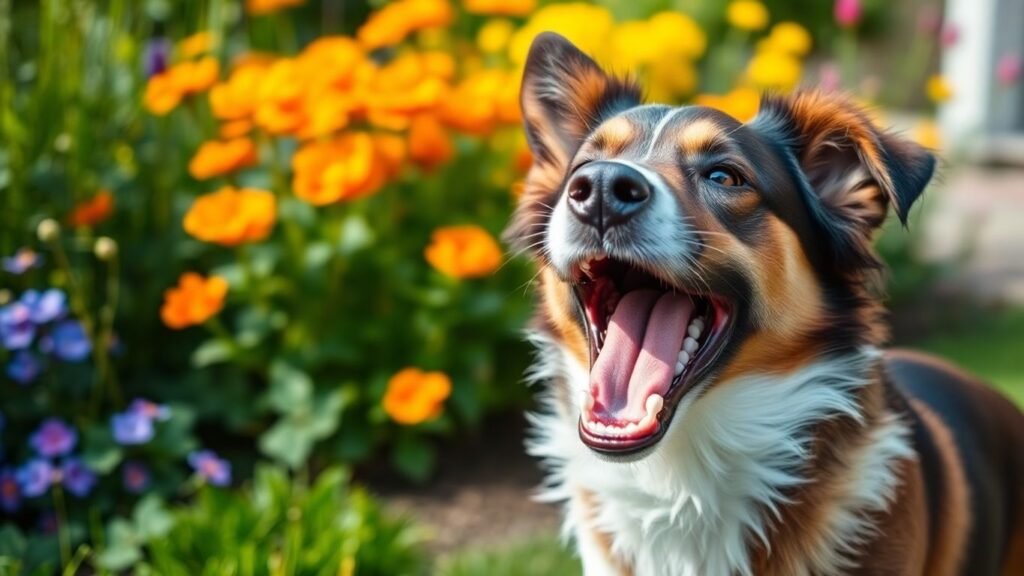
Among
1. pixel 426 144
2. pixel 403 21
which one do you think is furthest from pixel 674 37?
pixel 426 144

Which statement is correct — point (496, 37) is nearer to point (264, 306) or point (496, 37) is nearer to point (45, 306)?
point (264, 306)

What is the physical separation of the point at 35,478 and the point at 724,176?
2.34 metres

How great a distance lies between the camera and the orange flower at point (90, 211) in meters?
4.11

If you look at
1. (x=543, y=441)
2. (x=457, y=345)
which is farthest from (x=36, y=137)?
(x=543, y=441)

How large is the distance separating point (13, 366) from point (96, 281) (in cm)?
69

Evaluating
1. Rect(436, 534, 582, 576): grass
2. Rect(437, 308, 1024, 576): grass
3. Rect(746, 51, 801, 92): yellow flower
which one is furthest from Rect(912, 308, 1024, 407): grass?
Rect(436, 534, 582, 576): grass

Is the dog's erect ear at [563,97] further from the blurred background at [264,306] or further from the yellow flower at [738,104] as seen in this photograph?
the yellow flower at [738,104]

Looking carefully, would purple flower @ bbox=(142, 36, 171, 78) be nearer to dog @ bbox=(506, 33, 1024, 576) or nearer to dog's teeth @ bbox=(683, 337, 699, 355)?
dog @ bbox=(506, 33, 1024, 576)

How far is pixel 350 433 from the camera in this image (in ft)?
14.2

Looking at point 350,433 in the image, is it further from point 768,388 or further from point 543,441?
point 768,388

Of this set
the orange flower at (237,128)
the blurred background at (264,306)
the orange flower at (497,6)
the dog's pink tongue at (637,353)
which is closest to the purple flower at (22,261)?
the blurred background at (264,306)

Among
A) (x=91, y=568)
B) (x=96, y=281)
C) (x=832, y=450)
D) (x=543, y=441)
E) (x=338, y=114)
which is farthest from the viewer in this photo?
(x=96, y=281)

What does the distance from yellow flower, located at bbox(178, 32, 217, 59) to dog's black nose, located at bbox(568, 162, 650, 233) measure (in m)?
2.72

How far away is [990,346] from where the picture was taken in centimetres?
589
